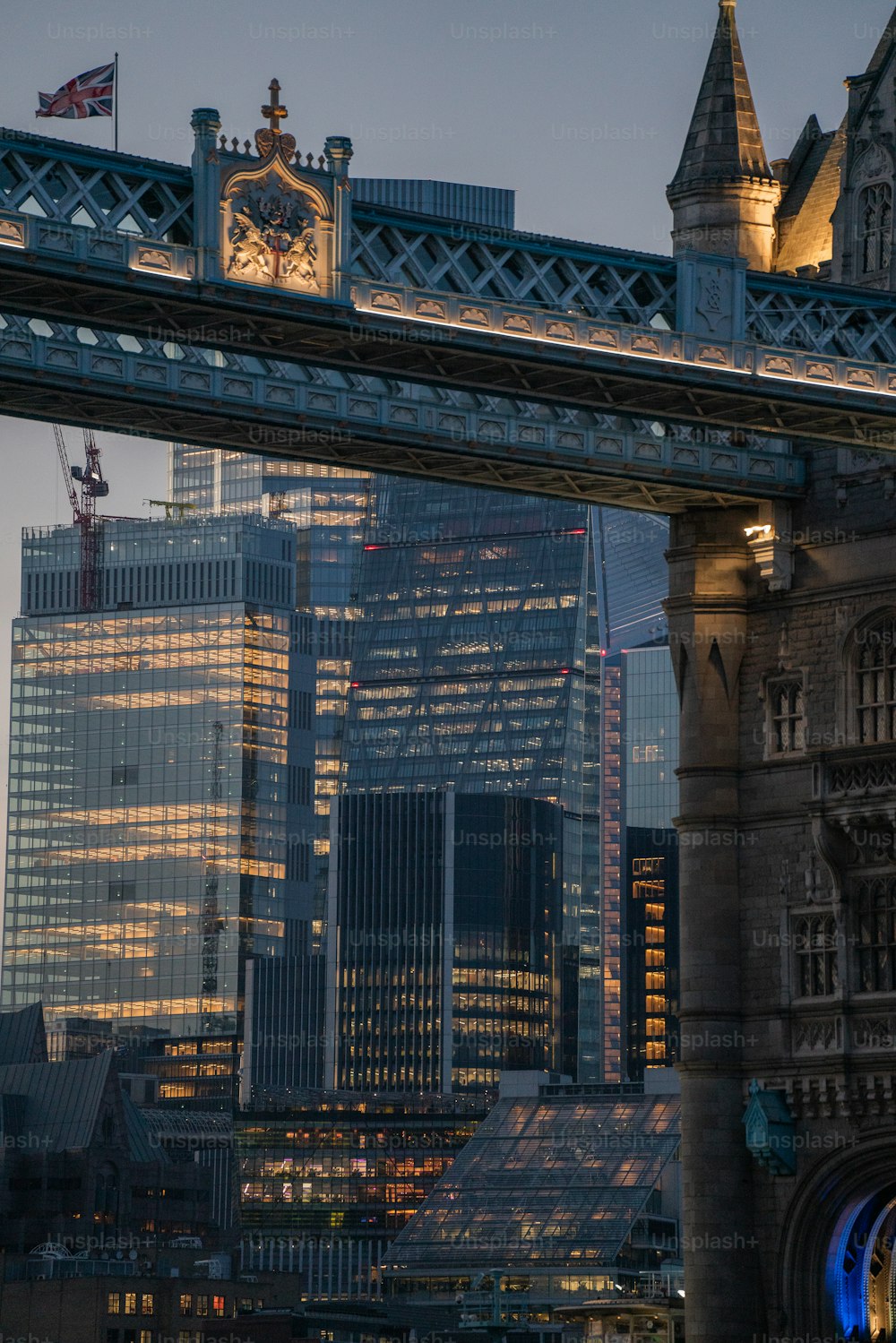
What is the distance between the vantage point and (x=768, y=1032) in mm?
70625

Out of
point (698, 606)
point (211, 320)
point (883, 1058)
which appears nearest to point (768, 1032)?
point (883, 1058)

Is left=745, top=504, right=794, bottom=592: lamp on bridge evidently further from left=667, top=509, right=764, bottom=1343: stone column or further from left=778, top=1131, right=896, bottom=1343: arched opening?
left=778, top=1131, right=896, bottom=1343: arched opening

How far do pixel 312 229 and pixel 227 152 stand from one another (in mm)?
2348

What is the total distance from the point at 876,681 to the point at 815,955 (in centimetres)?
670

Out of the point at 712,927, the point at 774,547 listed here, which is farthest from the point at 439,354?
the point at 712,927

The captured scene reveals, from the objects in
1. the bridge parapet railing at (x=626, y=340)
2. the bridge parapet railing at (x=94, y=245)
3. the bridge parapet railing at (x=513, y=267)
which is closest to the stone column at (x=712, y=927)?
the bridge parapet railing at (x=626, y=340)

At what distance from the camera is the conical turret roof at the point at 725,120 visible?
7119 cm

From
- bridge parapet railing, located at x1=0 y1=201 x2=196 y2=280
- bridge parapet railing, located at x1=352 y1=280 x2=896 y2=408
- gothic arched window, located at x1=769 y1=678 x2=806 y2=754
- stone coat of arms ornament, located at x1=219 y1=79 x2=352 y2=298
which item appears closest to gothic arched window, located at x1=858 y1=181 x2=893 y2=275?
bridge parapet railing, located at x1=352 y1=280 x2=896 y2=408

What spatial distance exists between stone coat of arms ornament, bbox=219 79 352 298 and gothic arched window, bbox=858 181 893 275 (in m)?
17.3

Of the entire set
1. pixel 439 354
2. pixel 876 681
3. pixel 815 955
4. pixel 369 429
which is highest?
pixel 439 354

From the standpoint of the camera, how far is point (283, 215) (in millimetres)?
57125

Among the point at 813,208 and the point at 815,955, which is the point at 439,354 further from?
the point at 815,955

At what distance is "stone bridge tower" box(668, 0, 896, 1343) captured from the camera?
2724 inches

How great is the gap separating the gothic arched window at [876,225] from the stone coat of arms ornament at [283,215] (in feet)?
56.9
